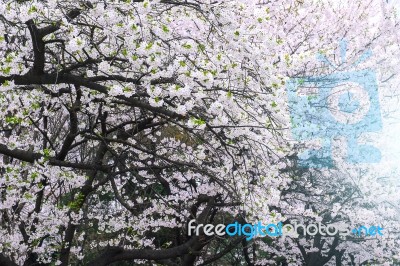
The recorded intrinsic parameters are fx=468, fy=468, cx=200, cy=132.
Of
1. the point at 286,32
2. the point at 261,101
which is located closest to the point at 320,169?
the point at 286,32

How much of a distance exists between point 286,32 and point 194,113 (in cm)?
585

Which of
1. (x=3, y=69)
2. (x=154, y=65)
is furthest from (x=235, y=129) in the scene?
→ (x=3, y=69)

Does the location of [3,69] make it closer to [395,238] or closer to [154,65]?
[154,65]

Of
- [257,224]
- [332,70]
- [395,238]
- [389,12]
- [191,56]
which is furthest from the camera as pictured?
[395,238]

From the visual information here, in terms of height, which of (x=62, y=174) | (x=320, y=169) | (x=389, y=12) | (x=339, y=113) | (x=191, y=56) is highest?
(x=389, y=12)

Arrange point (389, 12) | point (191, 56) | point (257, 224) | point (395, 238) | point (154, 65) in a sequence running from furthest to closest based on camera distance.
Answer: point (395, 238), point (389, 12), point (257, 224), point (191, 56), point (154, 65)

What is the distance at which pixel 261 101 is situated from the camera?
5.20 m

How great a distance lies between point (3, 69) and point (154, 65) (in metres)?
1.44

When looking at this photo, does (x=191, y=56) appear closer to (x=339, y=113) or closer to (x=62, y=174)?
(x=62, y=174)

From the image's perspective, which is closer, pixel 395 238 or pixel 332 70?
pixel 332 70

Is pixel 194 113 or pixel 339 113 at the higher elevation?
pixel 339 113

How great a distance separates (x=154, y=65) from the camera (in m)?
4.28

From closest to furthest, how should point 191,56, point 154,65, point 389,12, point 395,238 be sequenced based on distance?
point 154,65 < point 191,56 < point 389,12 < point 395,238

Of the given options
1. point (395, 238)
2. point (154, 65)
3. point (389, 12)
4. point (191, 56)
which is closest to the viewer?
point (154, 65)
